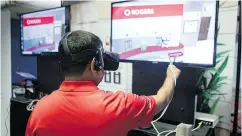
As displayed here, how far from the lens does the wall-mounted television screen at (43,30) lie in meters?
2.28

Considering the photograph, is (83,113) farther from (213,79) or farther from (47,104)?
(213,79)

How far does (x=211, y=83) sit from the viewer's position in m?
1.74

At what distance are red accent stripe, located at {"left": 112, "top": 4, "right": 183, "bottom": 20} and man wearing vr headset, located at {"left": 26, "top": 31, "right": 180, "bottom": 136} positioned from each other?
2.06 feet

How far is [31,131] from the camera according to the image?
99 cm

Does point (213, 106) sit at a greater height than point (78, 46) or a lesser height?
lesser

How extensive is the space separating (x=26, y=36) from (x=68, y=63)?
1.78 meters

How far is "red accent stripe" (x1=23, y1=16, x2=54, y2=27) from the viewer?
2344mm

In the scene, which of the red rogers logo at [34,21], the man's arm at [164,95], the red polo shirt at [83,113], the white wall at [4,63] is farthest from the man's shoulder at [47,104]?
the white wall at [4,63]

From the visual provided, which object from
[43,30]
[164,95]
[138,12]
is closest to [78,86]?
[164,95]

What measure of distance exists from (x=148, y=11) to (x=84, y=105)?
887 millimetres

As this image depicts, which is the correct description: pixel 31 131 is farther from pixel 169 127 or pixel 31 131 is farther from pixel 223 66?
pixel 223 66

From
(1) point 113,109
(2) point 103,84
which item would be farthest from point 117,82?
(1) point 113,109

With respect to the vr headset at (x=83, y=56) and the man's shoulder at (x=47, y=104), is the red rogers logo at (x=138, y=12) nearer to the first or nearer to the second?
the vr headset at (x=83, y=56)

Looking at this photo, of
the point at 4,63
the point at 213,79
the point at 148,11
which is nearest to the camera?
the point at 148,11
